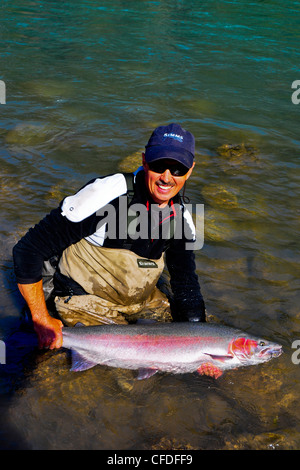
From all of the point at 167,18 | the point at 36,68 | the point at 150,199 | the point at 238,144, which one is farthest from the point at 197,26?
the point at 150,199

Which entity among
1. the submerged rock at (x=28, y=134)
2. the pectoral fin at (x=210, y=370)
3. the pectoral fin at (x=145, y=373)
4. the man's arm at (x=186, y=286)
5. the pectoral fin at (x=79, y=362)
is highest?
the man's arm at (x=186, y=286)

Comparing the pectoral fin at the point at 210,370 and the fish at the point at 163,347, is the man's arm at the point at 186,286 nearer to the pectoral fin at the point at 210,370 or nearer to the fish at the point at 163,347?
the fish at the point at 163,347

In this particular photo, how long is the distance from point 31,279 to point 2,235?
8.48 feet

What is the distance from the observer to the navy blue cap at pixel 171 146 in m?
3.80

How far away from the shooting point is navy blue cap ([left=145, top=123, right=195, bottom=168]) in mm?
3799

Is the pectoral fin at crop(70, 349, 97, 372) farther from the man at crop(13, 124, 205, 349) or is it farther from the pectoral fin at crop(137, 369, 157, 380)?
the pectoral fin at crop(137, 369, 157, 380)

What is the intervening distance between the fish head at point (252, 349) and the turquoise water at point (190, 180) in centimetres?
22

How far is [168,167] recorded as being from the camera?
153 inches

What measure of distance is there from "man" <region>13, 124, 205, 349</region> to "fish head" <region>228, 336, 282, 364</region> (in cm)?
51

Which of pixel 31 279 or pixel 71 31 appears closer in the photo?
pixel 31 279

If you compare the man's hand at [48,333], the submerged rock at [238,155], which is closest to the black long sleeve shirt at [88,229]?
the man's hand at [48,333]

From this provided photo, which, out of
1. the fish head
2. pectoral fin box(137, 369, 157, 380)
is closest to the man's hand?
pectoral fin box(137, 369, 157, 380)
